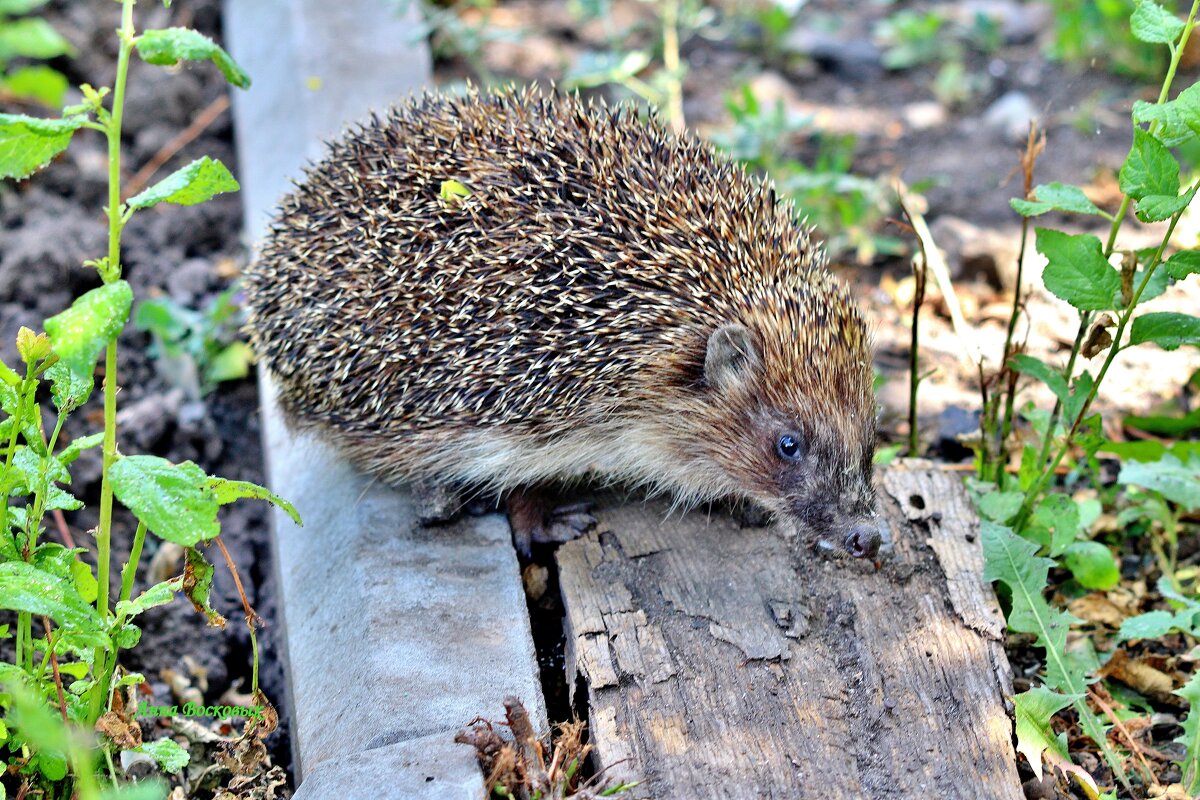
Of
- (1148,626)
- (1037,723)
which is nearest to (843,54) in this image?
(1148,626)

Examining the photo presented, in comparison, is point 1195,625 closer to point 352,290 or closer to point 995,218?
point 352,290

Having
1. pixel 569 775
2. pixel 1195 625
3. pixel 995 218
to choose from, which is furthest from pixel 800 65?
pixel 569 775

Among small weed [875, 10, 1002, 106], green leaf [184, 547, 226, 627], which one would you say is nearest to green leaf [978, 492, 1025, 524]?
green leaf [184, 547, 226, 627]

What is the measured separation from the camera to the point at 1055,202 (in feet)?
14.4

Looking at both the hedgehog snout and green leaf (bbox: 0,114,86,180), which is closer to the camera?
green leaf (bbox: 0,114,86,180)

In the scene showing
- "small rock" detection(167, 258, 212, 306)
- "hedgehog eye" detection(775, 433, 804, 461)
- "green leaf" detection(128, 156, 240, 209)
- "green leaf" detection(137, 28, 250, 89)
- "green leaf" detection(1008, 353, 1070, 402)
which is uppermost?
"green leaf" detection(137, 28, 250, 89)

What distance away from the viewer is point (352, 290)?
4.98m

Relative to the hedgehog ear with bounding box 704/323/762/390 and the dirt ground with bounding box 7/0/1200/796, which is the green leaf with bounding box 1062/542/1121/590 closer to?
the dirt ground with bounding box 7/0/1200/796

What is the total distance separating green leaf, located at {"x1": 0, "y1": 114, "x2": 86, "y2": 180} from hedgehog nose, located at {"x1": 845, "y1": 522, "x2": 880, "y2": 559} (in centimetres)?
297

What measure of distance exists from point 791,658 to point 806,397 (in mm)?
1087

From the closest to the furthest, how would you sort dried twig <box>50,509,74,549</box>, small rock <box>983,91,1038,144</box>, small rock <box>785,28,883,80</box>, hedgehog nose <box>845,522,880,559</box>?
1. hedgehog nose <box>845,522,880,559</box>
2. dried twig <box>50,509,74,549</box>
3. small rock <box>983,91,1038,144</box>
4. small rock <box>785,28,883,80</box>

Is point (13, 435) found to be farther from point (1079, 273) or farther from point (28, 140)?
point (1079, 273)

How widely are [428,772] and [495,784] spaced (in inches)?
8.2

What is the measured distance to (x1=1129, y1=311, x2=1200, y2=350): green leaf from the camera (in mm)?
4336
